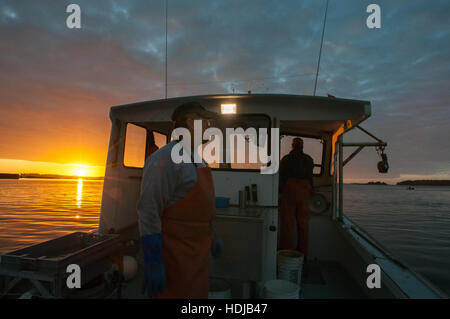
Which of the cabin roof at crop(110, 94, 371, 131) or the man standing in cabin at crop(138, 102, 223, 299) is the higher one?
the cabin roof at crop(110, 94, 371, 131)

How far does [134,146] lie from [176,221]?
354 cm

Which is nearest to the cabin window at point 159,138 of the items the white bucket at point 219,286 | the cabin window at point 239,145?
the cabin window at point 239,145

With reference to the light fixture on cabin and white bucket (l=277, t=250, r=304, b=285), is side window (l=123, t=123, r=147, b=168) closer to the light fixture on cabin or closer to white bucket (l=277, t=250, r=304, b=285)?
the light fixture on cabin

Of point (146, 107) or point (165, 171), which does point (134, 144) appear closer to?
point (146, 107)

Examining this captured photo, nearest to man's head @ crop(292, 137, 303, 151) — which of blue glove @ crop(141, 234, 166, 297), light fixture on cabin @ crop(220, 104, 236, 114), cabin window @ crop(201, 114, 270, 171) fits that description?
cabin window @ crop(201, 114, 270, 171)

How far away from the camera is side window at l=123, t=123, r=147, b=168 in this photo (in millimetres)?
4648

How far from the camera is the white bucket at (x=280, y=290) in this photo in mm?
2676

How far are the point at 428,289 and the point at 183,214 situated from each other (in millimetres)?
2947

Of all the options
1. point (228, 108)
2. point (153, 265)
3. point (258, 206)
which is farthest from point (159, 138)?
point (153, 265)

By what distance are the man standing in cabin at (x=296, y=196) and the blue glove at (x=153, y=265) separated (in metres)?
3.28

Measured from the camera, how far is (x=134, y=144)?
15.9ft

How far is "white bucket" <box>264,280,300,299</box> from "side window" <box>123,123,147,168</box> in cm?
331
